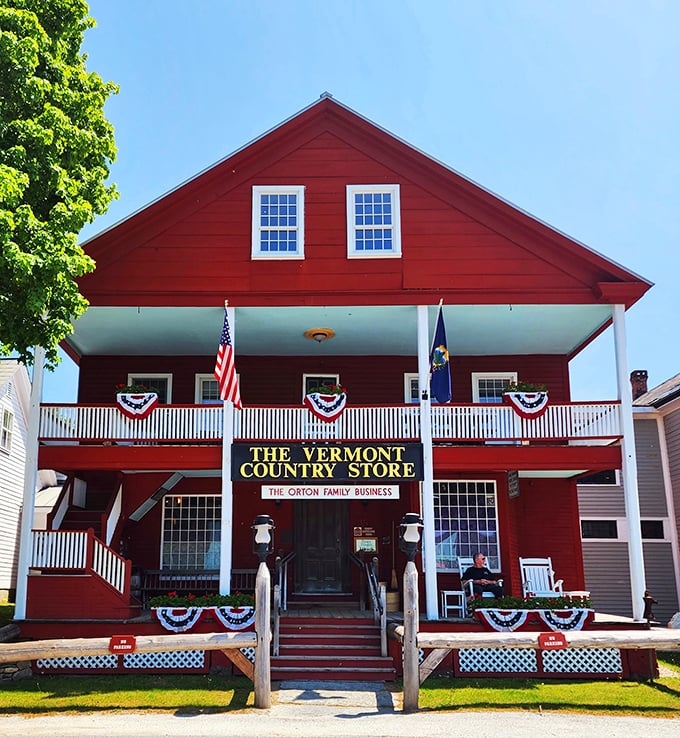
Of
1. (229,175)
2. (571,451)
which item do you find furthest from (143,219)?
(571,451)

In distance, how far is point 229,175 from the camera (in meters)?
18.3

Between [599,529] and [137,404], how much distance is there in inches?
628

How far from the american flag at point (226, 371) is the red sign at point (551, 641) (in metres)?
7.06

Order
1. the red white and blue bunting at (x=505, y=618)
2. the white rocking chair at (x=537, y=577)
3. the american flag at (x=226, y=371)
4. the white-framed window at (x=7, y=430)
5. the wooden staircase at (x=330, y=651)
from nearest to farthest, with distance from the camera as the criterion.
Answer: the wooden staircase at (x=330, y=651)
the red white and blue bunting at (x=505, y=618)
the american flag at (x=226, y=371)
the white rocking chair at (x=537, y=577)
the white-framed window at (x=7, y=430)

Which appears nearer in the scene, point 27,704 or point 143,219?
point 27,704

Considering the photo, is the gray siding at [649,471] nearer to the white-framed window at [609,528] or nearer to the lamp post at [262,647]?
the white-framed window at [609,528]

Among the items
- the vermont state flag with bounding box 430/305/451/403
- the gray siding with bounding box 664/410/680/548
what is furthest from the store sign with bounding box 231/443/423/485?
the gray siding with bounding box 664/410/680/548

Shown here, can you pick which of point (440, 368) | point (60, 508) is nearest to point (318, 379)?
point (440, 368)

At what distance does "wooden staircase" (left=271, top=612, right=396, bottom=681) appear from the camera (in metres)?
14.3

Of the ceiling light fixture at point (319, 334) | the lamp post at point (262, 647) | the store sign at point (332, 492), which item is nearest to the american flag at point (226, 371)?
the store sign at point (332, 492)

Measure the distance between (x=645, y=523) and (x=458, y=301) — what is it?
12.4m

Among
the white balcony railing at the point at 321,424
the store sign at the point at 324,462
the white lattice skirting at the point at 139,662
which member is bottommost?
the white lattice skirting at the point at 139,662

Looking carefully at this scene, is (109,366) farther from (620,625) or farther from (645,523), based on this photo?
(645,523)

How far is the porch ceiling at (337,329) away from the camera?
18.0 m
